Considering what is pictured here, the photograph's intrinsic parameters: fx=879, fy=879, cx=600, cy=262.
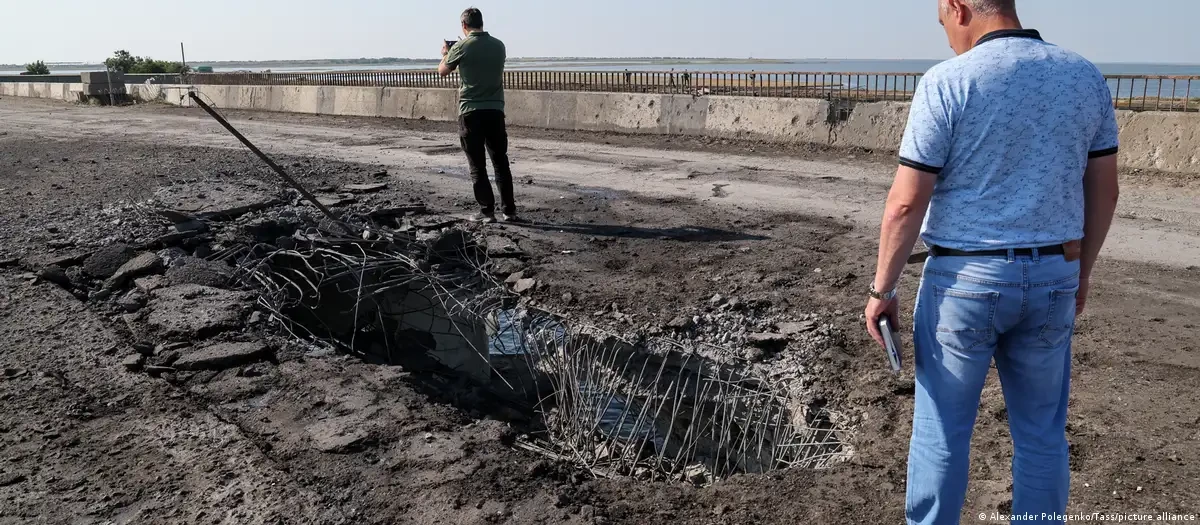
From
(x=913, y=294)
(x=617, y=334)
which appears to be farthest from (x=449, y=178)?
(x=913, y=294)

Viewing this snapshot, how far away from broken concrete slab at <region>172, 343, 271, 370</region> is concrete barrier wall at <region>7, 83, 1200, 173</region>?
8.07 metres

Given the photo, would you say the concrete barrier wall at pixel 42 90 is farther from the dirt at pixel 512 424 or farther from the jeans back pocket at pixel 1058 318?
the jeans back pocket at pixel 1058 318

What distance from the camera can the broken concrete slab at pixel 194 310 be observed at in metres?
5.12

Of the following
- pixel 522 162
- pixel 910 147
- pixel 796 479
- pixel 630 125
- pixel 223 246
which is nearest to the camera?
pixel 910 147

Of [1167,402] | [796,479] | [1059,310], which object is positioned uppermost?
[1059,310]

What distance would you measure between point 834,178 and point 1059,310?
7136 mm

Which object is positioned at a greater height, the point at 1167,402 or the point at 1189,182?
the point at 1189,182

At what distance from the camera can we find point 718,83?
49.3ft

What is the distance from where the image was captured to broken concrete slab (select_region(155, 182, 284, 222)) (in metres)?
7.48

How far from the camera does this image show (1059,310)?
93.6 inches

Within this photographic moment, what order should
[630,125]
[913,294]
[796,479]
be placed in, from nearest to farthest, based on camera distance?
[796,479]
[913,294]
[630,125]

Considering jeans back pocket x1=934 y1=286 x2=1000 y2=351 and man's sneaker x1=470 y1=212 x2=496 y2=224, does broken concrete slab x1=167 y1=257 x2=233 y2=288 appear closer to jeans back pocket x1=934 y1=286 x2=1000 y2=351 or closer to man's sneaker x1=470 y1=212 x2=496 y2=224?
man's sneaker x1=470 y1=212 x2=496 y2=224

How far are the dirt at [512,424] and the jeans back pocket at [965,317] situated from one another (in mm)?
1136

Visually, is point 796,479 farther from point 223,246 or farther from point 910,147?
point 223,246
